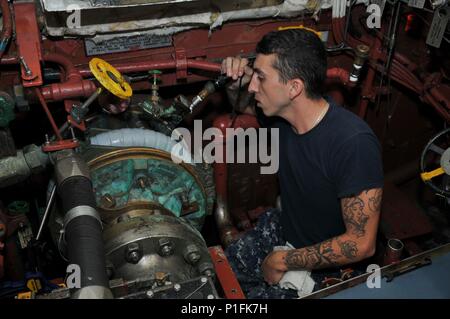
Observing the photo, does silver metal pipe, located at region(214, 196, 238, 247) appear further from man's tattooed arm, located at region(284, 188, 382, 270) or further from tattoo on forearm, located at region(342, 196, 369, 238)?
tattoo on forearm, located at region(342, 196, 369, 238)

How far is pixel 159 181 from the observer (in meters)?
2.22

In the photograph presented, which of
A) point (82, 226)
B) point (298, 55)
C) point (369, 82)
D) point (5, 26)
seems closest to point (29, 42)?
point (5, 26)

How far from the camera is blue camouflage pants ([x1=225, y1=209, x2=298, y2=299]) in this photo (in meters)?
2.45

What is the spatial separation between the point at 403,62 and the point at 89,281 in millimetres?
2333

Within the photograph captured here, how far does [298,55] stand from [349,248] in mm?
854

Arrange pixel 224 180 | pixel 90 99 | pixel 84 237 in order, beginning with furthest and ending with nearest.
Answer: pixel 224 180
pixel 90 99
pixel 84 237

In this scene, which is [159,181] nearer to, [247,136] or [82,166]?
[82,166]

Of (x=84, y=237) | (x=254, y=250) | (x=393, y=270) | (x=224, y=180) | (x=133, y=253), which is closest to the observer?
(x=84, y=237)

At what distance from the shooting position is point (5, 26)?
207cm

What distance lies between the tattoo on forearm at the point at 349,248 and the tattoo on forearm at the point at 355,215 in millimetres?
48

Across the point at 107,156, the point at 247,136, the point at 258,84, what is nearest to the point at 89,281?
the point at 107,156

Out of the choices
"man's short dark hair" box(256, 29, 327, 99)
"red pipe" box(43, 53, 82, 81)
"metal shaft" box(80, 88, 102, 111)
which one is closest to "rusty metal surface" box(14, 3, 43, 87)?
"red pipe" box(43, 53, 82, 81)

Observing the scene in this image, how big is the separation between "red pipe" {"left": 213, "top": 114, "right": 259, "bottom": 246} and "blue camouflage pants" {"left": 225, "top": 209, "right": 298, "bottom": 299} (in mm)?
250

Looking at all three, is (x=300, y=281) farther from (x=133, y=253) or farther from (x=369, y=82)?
(x=369, y=82)
